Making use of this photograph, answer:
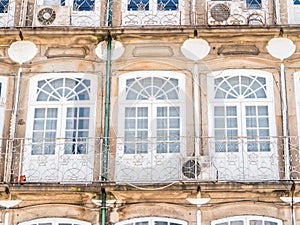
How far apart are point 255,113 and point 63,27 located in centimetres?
435

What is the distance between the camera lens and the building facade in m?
Result: 13.8

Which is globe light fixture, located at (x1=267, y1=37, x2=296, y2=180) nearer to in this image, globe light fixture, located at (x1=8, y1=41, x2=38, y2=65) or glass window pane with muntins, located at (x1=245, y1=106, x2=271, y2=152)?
glass window pane with muntins, located at (x1=245, y1=106, x2=271, y2=152)

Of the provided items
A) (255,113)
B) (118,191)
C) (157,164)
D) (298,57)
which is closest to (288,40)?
(298,57)

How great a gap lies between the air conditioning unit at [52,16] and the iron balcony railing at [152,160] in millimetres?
2589

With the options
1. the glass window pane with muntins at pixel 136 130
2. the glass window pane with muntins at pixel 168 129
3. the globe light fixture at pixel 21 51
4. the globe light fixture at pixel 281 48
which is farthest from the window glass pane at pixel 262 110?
the globe light fixture at pixel 21 51

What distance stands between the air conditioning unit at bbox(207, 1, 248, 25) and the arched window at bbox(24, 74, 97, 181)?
279cm

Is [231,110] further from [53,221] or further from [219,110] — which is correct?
[53,221]

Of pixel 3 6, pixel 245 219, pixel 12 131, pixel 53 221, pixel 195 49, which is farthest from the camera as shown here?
pixel 3 6

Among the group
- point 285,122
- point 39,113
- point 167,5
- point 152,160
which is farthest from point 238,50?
point 39,113

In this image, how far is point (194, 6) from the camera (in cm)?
1543

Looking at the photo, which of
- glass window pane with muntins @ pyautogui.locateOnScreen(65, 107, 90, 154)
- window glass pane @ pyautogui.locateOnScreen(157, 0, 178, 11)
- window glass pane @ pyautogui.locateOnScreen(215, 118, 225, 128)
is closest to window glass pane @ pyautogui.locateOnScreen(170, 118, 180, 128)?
window glass pane @ pyautogui.locateOnScreen(215, 118, 225, 128)

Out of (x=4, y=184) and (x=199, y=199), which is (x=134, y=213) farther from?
(x=4, y=184)

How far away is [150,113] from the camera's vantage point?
14.7 m

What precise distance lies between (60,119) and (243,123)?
3.75m
